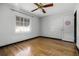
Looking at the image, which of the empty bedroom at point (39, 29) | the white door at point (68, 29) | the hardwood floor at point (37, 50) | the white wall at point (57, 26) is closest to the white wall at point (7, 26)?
the empty bedroom at point (39, 29)

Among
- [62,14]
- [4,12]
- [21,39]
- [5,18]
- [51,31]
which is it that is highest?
[62,14]

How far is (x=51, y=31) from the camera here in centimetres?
440

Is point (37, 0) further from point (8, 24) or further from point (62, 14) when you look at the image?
point (62, 14)

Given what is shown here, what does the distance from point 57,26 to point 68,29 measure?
761 mm

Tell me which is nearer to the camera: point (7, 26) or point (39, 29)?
point (7, 26)

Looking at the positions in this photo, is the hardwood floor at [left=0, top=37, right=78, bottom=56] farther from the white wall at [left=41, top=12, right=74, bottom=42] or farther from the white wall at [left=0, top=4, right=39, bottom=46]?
the white wall at [left=41, top=12, right=74, bottom=42]

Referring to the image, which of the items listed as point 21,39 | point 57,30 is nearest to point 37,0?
point 21,39

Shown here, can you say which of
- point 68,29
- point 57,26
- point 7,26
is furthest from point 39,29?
point 7,26

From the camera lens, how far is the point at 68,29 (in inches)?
139

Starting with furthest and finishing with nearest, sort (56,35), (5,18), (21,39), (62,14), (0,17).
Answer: (56,35) < (62,14) < (21,39) < (5,18) < (0,17)

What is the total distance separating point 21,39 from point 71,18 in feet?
10.0

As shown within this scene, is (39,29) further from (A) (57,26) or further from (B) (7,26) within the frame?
(B) (7,26)

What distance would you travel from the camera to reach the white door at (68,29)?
11.2 ft

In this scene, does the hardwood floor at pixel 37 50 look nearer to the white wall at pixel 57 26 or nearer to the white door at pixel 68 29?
the white door at pixel 68 29
